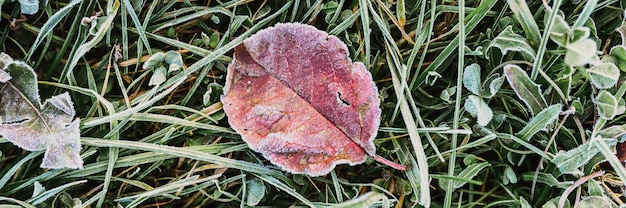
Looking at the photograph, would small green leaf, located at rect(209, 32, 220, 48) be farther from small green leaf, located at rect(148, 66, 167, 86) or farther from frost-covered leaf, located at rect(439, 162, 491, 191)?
frost-covered leaf, located at rect(439, 162, 491, 191)

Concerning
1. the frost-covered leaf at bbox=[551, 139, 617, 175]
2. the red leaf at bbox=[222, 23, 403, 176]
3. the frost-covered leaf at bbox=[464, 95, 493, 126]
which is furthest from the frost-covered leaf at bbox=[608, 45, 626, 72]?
the red leaf at bbox=[222, 23, 403, 176]

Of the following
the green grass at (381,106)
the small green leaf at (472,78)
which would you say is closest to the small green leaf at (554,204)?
the green grass at (381,106)

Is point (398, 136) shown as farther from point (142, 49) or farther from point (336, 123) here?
point (142, 49)

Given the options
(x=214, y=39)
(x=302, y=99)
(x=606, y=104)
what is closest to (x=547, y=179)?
(x=606, y=104)

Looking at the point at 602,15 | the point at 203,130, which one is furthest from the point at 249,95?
the point at 602,15

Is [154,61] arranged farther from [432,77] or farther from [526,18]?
[526,18]

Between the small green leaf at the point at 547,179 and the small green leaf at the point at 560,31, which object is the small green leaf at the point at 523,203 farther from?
the small green leaf at the point at 560,31
